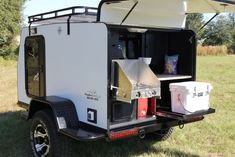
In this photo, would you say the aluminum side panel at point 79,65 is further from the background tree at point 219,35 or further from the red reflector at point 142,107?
the background tree at point 219,35

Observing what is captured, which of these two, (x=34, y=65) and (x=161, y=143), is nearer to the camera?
(x=34, y=65)

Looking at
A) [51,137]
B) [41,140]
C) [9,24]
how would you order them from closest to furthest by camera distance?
[51,137], [41,140], [9,24]

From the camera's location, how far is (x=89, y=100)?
4.60 metres

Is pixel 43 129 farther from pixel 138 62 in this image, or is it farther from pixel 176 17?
pixel 176 17

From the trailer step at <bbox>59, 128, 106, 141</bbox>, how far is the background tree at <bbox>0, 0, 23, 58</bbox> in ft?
65.0

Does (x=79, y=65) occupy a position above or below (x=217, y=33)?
below

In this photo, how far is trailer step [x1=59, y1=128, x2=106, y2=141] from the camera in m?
4.29

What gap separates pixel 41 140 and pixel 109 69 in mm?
1661

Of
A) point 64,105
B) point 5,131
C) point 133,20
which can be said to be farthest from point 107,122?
point 5,131

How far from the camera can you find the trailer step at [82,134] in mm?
4285

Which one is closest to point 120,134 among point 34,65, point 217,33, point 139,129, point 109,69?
point 139,129

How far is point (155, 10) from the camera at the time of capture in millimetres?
5207

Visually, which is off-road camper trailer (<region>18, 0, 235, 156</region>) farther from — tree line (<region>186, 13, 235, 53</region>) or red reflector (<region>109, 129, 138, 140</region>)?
tree line (<region>186, 13, 235, 53</region>)

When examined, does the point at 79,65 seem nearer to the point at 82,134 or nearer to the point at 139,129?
the point at 82,134
